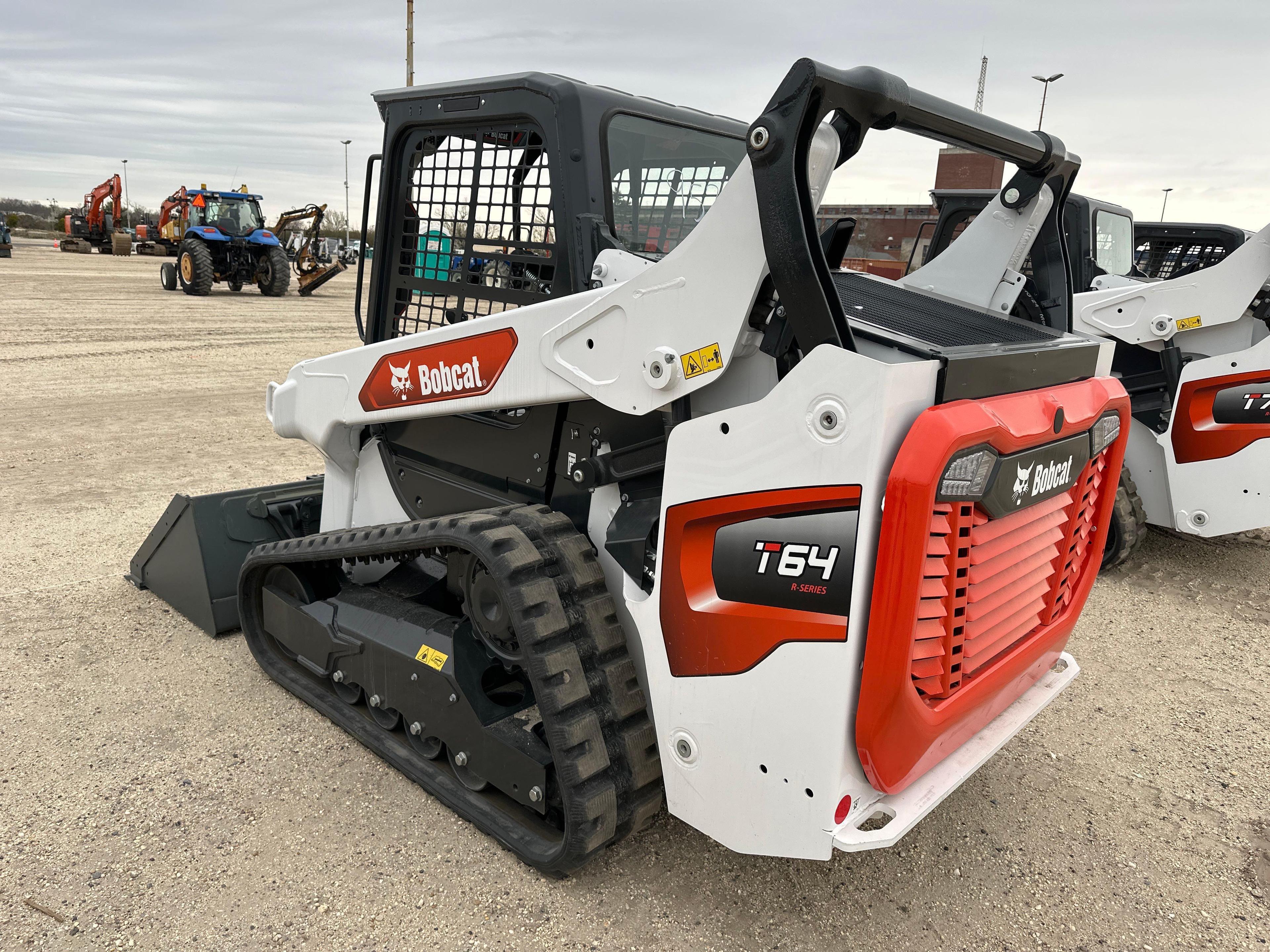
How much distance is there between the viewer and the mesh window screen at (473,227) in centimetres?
279

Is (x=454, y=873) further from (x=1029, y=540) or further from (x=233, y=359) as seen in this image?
(x=233, y=359)

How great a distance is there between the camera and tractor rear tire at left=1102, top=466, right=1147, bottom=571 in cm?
515

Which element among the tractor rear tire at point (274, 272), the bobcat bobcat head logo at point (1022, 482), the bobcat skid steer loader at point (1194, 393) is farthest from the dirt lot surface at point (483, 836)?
the tractor rear tire at point (274, 272)

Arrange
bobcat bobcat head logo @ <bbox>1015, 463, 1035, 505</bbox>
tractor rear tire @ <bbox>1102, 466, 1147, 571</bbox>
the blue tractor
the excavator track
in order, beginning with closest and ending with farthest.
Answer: bobcat bobcat head logo @ <bbox>1015, 463, 1035, 505</bbox> → the excavator track → tractor rear tire @ <bbox>1102, 466, 1147, 571</bbox> → the blue tractor

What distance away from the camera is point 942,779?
221cm

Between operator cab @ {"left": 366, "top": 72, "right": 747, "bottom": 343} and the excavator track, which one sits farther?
operator cab @ {"left": 366, "top": 72, "right": 747, "bottom": 343}

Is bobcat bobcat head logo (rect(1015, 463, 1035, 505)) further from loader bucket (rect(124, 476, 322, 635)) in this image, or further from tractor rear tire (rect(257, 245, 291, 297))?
tractor rear tire (rect(257, 245, 291, 297))

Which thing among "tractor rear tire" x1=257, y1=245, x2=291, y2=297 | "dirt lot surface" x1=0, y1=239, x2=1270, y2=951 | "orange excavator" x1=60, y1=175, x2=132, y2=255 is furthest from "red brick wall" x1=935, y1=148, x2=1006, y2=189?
"orange excavator" x1=60, y1=175, x2=132, y2=255

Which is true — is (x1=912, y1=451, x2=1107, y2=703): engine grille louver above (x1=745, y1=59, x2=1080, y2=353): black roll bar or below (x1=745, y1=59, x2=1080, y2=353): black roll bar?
below

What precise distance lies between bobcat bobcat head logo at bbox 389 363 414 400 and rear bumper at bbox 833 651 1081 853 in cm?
186

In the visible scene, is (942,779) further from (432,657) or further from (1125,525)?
(1125,525)

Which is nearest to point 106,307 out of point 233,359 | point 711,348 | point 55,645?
point 233,359

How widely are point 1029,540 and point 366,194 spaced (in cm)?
251

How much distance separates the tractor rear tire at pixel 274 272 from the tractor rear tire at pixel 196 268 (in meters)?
1.31
